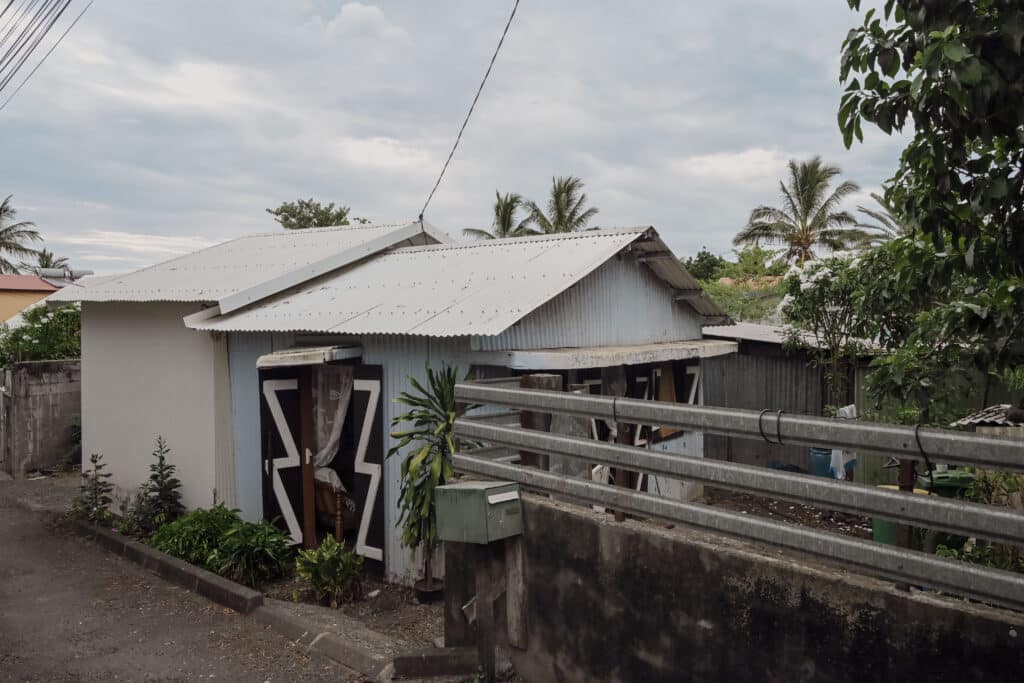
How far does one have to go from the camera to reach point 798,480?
10.8 feet

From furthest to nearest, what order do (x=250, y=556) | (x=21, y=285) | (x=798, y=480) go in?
(x=21, y=285) < (x=250, y=556) < (x=798, y=480)

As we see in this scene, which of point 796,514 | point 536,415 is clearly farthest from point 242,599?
point 796,514

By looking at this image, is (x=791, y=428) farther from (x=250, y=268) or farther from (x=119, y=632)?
(x=250, y=268)

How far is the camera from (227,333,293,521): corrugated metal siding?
901 cm

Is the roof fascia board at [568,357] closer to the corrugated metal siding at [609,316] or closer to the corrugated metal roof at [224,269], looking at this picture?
the corrugated metal siding at [609,316]

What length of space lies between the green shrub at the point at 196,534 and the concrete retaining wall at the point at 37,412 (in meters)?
6.70

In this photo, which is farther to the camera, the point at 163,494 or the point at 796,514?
the point at 796,514

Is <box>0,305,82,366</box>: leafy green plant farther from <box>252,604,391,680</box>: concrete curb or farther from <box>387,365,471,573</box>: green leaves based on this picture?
<box>387,365,471,573</box>: green leaves

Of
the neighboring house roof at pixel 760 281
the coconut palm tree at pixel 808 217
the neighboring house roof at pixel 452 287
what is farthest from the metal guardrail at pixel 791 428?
the coconut palm tree at pixel 808 217

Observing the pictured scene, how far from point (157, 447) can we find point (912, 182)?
938 centimetres

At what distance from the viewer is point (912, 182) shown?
12.9 ft

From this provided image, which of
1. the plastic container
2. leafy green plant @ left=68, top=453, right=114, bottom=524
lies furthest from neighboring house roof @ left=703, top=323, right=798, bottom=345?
leafy green plant @ left=68, top=453, right=114, bottom=524

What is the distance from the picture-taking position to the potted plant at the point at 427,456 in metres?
6.47

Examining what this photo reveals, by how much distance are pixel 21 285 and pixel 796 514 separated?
2921 centimetres
